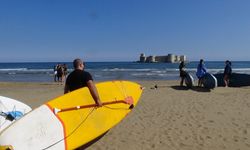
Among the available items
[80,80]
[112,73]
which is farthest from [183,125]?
[112,73]

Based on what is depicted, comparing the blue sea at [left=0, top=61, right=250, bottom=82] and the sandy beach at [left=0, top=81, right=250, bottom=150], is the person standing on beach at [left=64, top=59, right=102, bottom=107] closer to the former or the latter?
the sandy beach at [left=0, top=81, right=250, bottom=150]

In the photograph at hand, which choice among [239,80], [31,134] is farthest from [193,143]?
[239,80]

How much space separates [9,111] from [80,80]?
73.0 inches

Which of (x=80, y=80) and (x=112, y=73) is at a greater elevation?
(x=80, y=80)

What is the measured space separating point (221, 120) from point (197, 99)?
3787 millimetres

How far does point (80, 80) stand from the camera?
20.2ft

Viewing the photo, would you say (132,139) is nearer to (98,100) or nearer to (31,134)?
(98,100)

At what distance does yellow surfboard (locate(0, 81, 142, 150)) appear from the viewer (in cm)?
531

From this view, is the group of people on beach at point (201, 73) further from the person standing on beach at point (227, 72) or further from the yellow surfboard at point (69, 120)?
the yellow surfboard at point (69, 120)

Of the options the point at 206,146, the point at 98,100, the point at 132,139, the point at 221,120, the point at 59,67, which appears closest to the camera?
the point at 98,100

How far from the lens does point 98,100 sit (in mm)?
6410

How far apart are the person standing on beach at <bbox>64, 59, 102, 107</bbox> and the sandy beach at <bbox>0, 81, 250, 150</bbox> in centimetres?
145

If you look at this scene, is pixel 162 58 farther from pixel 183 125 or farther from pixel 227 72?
pixel 183 125

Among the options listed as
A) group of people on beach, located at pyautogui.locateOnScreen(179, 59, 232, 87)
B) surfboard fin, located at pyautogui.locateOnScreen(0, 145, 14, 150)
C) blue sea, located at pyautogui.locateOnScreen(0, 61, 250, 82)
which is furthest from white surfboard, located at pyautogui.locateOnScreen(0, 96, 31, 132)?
blue sea, located at pyautogui.locateOnScreen(0, 61, 250, 82)
